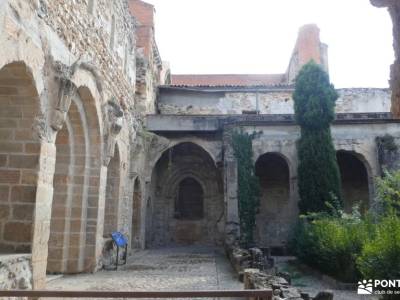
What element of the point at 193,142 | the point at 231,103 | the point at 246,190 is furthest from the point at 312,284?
the point at 231,103

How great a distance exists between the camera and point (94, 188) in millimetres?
8516

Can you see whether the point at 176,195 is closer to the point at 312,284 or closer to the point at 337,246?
the point at 312,284

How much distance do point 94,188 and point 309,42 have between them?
19.8 m

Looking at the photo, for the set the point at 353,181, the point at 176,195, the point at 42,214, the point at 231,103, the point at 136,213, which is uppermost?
the point at 231,103

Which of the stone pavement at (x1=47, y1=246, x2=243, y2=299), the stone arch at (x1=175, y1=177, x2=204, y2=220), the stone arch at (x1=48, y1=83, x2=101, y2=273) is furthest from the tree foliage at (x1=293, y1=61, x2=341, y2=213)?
the stone arch at (x1=48, y1=83, x2=101, y2=273)

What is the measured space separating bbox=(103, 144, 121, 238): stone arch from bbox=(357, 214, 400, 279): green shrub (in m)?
6.17

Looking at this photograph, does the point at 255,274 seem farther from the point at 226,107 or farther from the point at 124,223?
the point at 226,107

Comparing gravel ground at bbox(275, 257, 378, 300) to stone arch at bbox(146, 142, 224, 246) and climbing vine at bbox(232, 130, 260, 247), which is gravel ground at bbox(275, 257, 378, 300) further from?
stone arch at bbox(146, 142, 224, 246)

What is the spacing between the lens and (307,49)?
2417 centimetres

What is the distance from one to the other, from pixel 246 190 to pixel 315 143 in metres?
2.74

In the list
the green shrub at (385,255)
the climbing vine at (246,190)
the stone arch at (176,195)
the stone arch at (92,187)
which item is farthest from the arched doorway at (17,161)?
the stone arch at (176,195)

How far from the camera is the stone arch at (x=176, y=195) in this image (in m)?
17.0

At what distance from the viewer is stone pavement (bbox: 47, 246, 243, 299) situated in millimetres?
6801

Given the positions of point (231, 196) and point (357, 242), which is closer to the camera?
point (357, 242)
